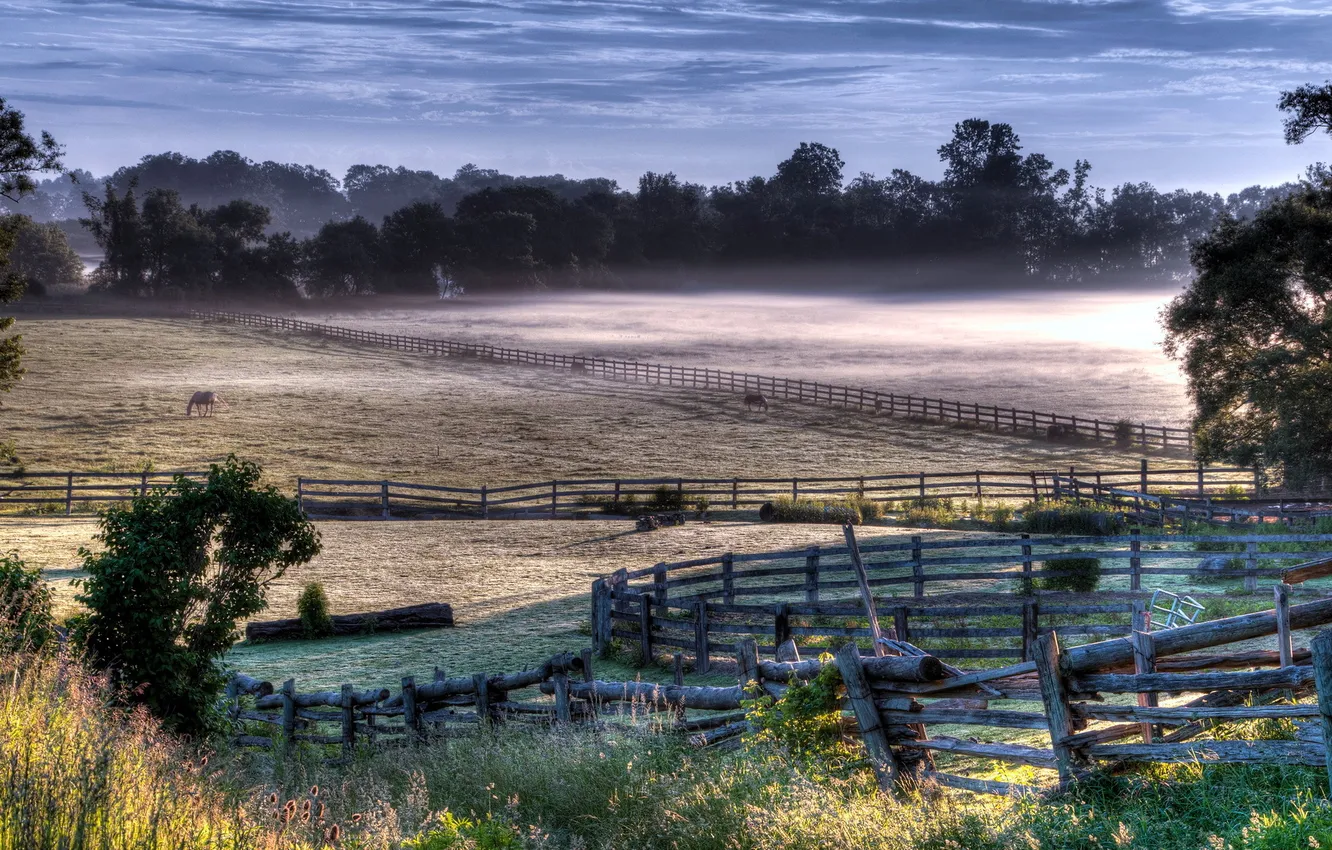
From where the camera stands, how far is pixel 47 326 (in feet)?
279

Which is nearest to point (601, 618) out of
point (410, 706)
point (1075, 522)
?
point (410, 706)

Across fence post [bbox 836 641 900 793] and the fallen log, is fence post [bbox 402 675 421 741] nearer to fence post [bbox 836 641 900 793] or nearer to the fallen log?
fence post [bbox 836 641 900 793]

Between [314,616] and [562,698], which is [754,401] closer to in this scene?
[314,616]

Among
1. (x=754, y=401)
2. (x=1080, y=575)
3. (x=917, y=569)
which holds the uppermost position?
(x=917, y=569)

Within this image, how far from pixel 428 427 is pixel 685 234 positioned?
74.5 m

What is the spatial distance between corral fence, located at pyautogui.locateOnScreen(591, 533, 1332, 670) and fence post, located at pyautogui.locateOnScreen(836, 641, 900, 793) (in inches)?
229

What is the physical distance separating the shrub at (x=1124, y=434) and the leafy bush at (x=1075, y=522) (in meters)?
23.1

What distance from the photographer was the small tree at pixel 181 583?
14.1m

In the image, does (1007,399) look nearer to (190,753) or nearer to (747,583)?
(747,583)

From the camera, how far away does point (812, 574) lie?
2062 cm

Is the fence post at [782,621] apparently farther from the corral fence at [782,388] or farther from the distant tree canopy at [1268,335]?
the corral fence at [782,388]

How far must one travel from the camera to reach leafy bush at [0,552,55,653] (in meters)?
12.8

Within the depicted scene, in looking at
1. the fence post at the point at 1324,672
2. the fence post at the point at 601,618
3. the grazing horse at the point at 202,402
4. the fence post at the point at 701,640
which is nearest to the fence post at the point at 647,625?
the fence post at the point at 601,618

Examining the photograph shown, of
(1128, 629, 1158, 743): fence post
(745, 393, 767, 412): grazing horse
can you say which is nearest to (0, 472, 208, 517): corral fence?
(745, 393, 767, 412): grazing horse
